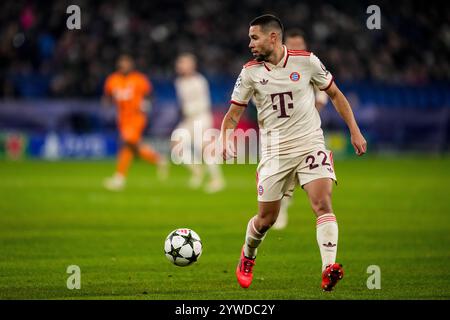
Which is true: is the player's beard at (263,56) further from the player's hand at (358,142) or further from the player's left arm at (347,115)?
the player's hand at (358,142)

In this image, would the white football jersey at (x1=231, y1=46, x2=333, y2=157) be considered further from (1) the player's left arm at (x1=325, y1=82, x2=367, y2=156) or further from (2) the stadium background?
(2) the stadium background

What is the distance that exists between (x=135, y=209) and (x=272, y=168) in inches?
292

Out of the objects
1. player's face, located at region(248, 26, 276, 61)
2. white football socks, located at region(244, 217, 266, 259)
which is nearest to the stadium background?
white football socks, located at region(244, 217, 266, 259)

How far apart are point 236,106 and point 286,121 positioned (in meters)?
0.49

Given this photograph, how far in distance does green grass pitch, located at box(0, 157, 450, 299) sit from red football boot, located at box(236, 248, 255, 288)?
0.09m

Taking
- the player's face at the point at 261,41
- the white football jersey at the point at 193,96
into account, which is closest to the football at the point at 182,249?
the player's face at the point at 261,41

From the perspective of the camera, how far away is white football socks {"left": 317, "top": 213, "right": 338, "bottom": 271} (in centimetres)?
816

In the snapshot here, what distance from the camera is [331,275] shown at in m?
7.94

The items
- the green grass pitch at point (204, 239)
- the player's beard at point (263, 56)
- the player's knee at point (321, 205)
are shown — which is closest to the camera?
the player's knee at point (321, 205)

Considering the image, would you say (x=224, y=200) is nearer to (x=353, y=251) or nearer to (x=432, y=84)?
(x=353, y=251)

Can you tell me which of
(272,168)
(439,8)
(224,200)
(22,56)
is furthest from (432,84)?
(272,168)

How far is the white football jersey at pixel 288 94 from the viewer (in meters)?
8.44

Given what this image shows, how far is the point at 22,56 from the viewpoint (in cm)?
Result: 2944
